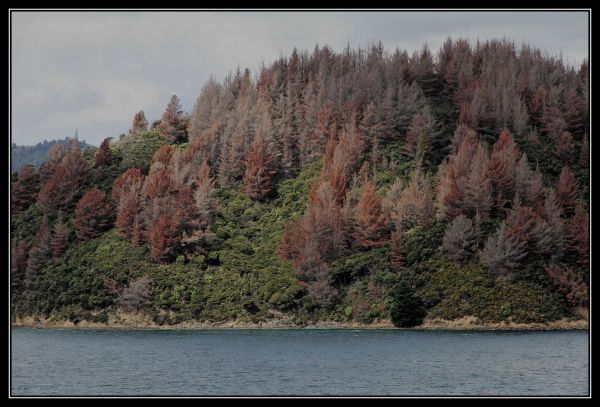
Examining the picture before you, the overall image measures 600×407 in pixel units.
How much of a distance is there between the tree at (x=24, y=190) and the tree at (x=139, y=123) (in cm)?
1942

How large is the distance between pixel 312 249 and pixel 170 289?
14.6 metres

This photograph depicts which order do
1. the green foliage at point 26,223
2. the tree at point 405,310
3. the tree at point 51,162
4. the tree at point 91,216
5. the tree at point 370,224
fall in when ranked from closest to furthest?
the tree at point 405,310
the tree at point 370,224
the tree at point 91,216
the green foliage at point 26,223
the tree at point 51,162

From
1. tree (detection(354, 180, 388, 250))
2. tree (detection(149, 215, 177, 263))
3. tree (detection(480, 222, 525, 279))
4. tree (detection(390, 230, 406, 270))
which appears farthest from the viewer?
tree (detection(149, 215, 177, 263))

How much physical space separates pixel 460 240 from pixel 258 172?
30.3 meters

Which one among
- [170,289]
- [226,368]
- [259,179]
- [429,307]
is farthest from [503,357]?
[259,179]

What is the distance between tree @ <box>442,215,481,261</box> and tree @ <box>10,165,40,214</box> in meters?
54.6

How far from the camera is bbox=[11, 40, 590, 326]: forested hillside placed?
7862 centimetres

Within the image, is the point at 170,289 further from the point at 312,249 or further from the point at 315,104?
the point at 315,104

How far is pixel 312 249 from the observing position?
267ft

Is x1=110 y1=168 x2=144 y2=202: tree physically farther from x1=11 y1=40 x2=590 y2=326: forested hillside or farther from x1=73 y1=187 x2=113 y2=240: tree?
x1=73 y1=187 x2=113 y2=240: tree

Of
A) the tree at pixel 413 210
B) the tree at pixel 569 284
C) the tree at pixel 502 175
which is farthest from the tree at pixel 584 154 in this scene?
the tree at pixel 569 284

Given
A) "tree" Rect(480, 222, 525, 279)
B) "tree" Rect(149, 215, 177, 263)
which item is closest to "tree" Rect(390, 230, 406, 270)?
"tree" Rect(480, 222, 525, 279)

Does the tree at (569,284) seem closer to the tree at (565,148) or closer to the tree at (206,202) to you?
the tree at (565,148)

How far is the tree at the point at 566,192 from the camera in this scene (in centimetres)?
8719
